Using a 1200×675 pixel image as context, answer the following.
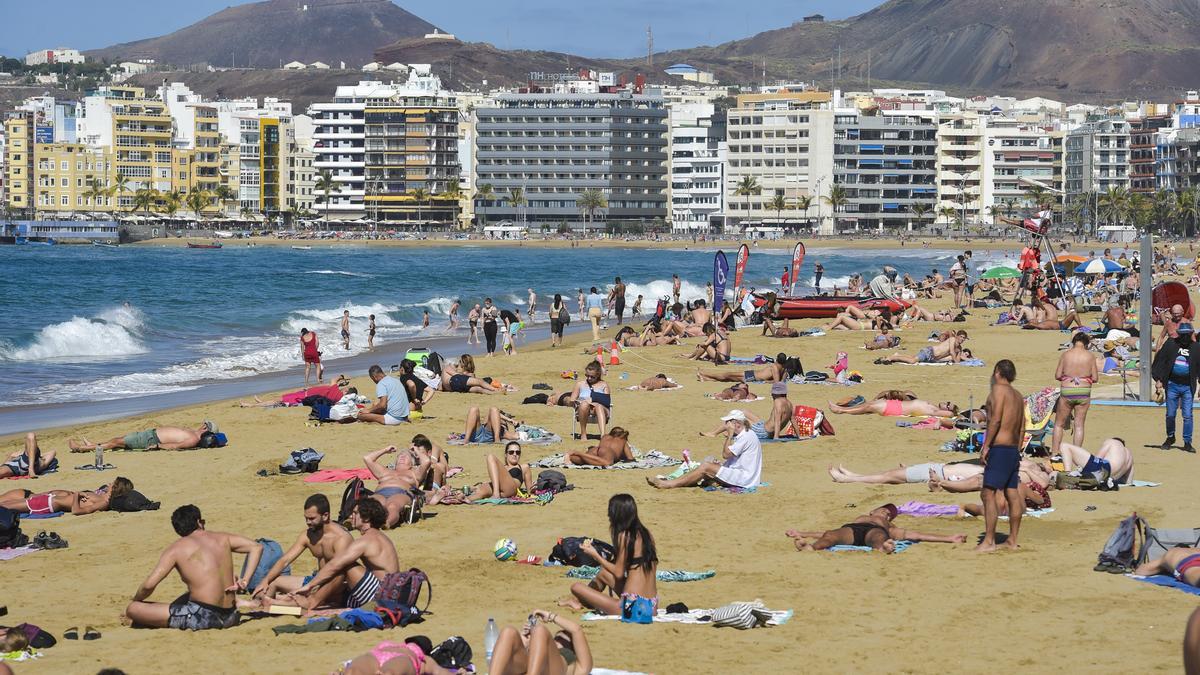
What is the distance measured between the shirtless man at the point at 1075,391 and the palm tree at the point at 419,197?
453 feet

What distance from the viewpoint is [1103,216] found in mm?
131625

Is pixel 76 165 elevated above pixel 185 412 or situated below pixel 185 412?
above

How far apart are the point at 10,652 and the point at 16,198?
159 metres

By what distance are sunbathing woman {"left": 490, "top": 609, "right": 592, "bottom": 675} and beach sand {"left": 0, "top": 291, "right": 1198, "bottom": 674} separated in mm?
622

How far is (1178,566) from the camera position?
9.25 meters

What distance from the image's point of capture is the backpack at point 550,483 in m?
13.1

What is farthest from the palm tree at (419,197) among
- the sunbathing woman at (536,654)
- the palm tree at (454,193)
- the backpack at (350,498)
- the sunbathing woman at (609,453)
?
the sunbathing woman at (536,654)

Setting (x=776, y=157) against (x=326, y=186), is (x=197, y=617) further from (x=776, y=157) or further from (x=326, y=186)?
(x=326, y=186)

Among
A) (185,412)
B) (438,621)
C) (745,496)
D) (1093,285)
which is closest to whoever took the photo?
(438,621)

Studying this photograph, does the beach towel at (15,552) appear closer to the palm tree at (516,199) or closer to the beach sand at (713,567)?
the beach sand at (713,567)

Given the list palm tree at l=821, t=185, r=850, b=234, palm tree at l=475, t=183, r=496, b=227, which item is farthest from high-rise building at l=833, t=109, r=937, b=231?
palm tree at l=475, t=183, r=496, b=227

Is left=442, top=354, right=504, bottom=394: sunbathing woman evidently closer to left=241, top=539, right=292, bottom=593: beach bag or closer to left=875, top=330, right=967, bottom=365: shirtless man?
left=875, top=330, right=967, bottom=365: shirtless man

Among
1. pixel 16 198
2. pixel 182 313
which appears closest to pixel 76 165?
pixel 16 198

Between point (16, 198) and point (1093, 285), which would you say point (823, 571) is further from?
point (16, 198)
